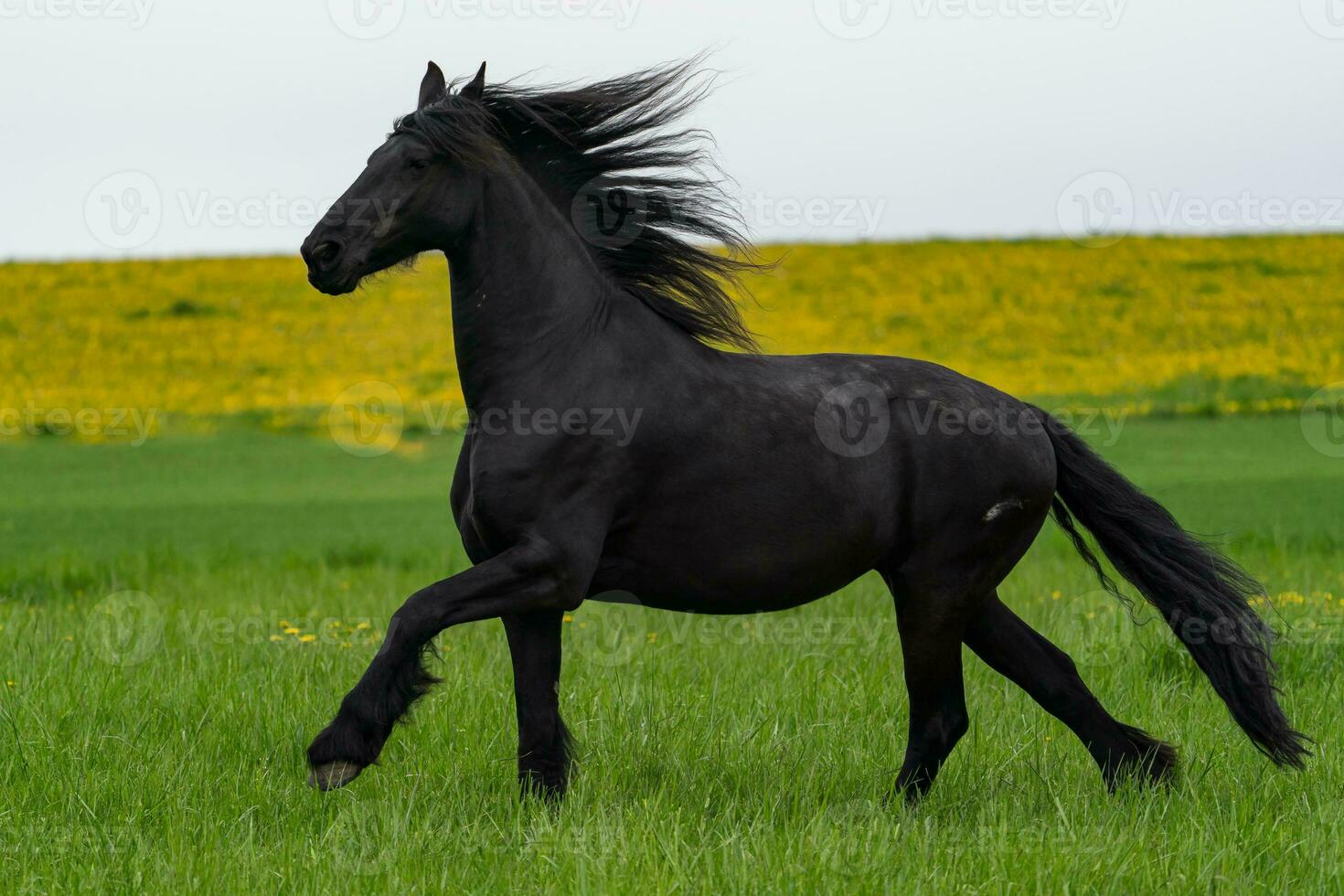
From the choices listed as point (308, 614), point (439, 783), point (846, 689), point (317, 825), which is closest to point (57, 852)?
point (317, 825)

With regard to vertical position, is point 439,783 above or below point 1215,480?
below

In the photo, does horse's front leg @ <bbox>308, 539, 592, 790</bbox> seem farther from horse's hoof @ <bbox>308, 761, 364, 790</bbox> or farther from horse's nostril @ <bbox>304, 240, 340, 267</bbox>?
horse's nostril @ <bbox>304, 240, 340, 267</bbox>

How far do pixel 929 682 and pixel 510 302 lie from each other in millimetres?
1905

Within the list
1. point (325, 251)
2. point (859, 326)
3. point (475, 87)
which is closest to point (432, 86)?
point (475, 87)

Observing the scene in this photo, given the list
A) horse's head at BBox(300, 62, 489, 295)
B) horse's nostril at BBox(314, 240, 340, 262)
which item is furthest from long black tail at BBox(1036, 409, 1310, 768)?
horse's nostril at BBox(314, 240, 340, 262)

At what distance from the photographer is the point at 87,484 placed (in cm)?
1730

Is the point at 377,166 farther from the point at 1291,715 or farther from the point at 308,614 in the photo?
the point at 308,614

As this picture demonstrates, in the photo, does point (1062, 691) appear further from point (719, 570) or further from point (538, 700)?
point (538, 700)

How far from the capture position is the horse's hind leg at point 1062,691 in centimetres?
439

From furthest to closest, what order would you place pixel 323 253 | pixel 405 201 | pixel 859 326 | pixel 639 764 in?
pixel 859 326, pixel 639 764, pixel 405 201, pixel 323 253

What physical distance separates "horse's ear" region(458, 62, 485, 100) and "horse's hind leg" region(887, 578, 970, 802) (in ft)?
6.99

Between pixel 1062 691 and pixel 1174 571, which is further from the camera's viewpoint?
pixel 1174 571

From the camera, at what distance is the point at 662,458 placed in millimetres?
3977

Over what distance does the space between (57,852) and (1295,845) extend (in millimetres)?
3495
